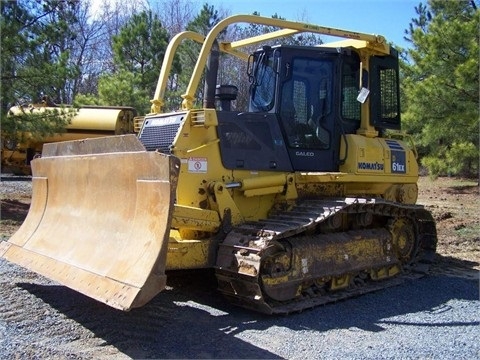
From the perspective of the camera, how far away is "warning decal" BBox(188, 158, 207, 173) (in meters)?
5.95

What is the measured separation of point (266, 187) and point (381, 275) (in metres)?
1.90

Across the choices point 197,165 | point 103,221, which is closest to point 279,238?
point 197,165

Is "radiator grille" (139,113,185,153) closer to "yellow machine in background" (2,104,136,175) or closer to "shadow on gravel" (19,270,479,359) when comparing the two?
"shadow on gravel" (19,270,479,359)

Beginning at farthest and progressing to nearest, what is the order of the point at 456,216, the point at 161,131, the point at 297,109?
1. the point at 456,216
2. the point at 297,109
3. the point at 161,131

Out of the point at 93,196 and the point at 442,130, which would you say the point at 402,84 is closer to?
the point at 442,130

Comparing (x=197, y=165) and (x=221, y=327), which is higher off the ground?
(x=197, y=165)

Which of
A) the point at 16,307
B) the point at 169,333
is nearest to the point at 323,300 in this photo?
the point at 169,333

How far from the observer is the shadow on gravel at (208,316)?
4625 mm

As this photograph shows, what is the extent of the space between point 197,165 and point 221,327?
1718 mm

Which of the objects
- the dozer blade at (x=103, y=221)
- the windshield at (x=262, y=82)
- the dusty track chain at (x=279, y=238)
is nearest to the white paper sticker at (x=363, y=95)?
the windshield at (x=262, y=82)

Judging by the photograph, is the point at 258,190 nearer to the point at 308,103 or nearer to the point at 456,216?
the point at 308,103

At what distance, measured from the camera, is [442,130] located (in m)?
13.0

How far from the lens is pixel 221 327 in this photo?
5.16 metres

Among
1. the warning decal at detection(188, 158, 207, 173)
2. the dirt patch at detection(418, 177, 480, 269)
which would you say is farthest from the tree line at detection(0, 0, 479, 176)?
the warning decal at detection(188, 158, 207, 173)
